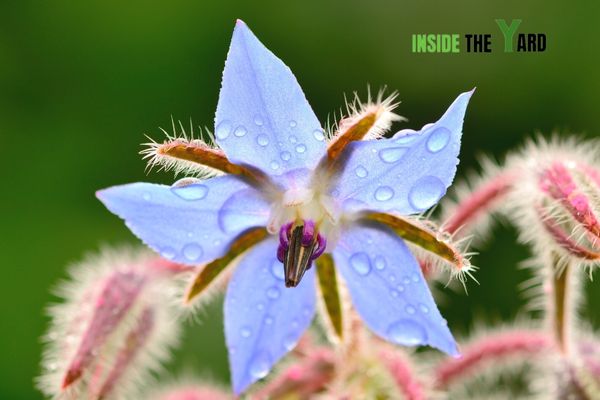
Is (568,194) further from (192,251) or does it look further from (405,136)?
(192,251)

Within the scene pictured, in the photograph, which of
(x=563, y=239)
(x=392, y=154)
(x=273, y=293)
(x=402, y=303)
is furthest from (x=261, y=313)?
(x=563, y=239)

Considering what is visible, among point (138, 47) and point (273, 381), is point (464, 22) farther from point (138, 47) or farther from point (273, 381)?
point (273, 381)

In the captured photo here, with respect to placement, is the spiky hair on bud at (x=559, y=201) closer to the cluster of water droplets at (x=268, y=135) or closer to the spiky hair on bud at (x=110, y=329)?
the cluster of water droplets at (x=268, y=135)

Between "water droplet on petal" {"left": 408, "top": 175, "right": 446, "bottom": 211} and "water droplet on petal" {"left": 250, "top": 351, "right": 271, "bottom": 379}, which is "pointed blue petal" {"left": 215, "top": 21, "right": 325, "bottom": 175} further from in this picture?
"water droplet on petal" {"left": 250, "top": 351, "right": 271, "bottom": 379}

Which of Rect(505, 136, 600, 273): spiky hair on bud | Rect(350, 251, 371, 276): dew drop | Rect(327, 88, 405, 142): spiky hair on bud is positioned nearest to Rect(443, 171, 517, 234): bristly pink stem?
Rect(505, 136, 600, 273): spiky hair on bud

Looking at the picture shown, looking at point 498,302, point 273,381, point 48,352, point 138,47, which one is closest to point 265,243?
point 273,381
